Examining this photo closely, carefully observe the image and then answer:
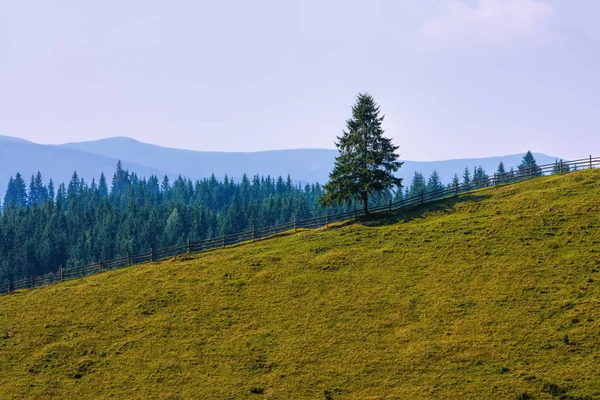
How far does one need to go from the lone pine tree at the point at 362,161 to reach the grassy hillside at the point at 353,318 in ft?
20.4

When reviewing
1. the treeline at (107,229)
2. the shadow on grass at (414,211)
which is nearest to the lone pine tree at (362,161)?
the shadow on grass at (414,211)

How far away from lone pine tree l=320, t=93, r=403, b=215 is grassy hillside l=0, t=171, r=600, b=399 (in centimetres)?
620

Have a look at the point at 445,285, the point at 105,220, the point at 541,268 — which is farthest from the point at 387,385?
the point at 105,220

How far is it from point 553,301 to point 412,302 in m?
9.57

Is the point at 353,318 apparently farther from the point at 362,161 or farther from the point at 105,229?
the point at 105,229

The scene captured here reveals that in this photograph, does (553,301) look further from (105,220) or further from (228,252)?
(105,220)

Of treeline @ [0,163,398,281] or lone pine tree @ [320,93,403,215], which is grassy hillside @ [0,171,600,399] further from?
treeline @ [0,163,398,281]

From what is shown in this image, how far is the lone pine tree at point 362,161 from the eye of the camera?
68188 mm

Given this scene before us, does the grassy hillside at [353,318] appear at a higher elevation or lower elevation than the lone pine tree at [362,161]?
Answer: lower

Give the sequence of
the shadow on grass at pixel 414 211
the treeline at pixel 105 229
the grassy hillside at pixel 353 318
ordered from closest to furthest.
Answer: the grassy hillside at pixel 353 318 < the shadow on grass at pixel 414 211 < the treeline at pixel 105 229

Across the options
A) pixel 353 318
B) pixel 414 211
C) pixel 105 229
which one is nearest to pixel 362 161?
pixel 414 211

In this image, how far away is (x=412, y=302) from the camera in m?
46.3

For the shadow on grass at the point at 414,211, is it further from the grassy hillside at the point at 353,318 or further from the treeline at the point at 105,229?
the treeline at the point at 105,229

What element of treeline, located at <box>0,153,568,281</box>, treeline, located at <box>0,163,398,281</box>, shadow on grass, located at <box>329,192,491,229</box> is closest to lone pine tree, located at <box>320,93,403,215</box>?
shadow on grass, located at <box>329,192,491,229</box>
